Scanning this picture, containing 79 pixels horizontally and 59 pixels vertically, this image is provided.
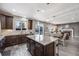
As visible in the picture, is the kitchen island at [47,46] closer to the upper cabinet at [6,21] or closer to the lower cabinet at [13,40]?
the lower cabinet at [13,40]

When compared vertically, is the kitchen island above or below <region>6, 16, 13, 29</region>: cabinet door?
below

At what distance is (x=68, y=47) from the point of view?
2072 mm

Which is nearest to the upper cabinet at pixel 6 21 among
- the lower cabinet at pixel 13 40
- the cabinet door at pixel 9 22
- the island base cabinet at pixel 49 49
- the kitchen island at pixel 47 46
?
the cabinet door at pixel 9 22

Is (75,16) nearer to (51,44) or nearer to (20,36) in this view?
(51,44)

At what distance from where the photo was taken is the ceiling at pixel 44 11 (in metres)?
1.70

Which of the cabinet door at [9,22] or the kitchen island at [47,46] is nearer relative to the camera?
the kitchen island at [47,46]

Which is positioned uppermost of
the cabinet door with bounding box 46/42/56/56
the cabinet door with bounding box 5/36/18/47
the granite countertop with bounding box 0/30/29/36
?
the granite countertop with bounding box 0/30/29/36

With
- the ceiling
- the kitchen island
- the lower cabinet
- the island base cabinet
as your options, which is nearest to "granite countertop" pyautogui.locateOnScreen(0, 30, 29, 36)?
the lower cabinet

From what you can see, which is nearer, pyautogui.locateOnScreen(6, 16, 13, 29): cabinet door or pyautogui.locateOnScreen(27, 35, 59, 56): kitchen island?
pyautogui.locateOnScreen(27, 35, 59, 56): kitchen island

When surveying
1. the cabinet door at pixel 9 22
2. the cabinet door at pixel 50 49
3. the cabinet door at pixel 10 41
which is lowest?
the cabinet door at pixel 50 49

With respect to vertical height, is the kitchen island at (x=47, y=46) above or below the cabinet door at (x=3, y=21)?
below

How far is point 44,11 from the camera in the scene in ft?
5.84

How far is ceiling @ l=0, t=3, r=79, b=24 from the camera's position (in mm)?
1704

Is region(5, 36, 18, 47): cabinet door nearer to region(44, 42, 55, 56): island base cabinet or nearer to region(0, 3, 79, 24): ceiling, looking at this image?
region(0, 3, 79, 24): ceiling
